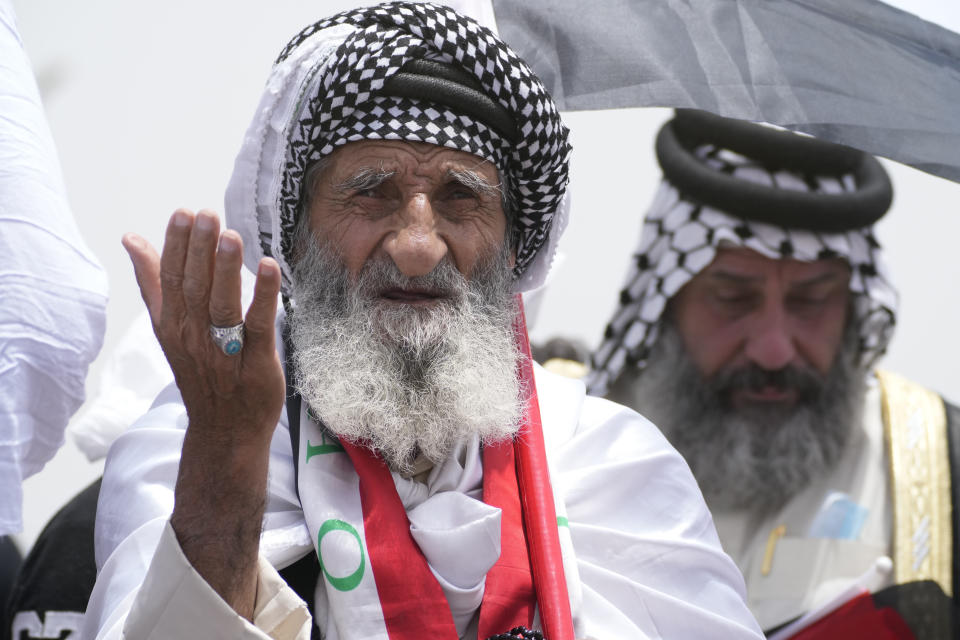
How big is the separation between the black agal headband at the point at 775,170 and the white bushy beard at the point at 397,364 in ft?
7.94

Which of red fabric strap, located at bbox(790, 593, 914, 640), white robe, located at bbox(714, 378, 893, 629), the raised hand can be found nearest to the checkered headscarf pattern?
white robe, located at bbox(714, 378, 893, 629)

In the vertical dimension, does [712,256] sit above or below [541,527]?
below

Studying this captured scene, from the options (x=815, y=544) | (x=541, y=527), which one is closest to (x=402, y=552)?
(x=541, y=527)

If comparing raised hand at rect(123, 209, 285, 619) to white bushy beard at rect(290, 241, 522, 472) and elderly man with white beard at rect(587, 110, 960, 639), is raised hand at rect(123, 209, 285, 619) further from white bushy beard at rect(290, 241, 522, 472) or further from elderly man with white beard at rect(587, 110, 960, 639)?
elderly man with white beard at rect(587, 110, 960, 639)

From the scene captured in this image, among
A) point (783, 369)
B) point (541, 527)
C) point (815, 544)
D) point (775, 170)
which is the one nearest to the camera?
point (541, 527)

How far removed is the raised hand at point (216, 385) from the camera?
6.52 ft

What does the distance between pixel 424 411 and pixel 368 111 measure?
701 millimetres

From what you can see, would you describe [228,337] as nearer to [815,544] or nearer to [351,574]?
[351,574]

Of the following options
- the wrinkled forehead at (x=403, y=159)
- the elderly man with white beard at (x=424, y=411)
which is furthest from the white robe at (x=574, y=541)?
the wrinkled forehead at (x=403, y=159)

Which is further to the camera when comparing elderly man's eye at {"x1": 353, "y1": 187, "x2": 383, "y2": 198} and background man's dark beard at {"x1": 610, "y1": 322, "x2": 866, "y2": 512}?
background man's dark beard at {"x1": 610, "y1": 322, "x2": 866, "y2": 512}

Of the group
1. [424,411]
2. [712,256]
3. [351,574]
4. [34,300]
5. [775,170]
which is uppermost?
[34,300]

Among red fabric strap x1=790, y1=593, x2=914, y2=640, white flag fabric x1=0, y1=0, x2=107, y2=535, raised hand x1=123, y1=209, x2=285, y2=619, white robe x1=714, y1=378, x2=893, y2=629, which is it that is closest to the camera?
raised hand x1=123, y1=209, x2=285, y2=619

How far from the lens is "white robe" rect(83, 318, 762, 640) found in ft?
7.07

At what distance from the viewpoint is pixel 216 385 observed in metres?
2.11
